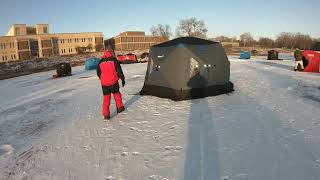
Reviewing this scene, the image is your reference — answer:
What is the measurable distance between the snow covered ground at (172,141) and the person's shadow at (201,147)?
0.01 m

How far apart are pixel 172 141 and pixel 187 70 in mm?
3938

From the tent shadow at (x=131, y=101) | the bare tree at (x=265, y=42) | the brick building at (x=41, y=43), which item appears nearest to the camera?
the tent shadow at (x=131, y=101)

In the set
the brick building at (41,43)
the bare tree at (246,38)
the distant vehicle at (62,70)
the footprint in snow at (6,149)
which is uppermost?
the bare tree at (246,38)

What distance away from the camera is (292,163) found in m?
4.24

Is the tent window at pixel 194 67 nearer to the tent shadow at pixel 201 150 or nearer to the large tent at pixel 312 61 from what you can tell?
the tent shadow at pixel 201 150

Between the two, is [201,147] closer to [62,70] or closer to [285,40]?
[62,70]

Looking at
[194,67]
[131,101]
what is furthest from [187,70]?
[131,101]

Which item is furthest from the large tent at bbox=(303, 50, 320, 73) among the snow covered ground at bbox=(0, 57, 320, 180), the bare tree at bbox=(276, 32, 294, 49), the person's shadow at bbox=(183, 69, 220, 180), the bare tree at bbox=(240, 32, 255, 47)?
the bare tree at bbox=(240, 32, 255, 47)

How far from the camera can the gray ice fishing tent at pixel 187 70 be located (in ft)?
29.2

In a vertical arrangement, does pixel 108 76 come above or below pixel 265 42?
below

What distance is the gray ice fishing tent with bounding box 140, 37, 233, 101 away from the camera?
8.91 m

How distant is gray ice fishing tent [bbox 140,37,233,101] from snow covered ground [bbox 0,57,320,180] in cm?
51

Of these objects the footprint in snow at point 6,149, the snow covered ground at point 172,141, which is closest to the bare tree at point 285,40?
the snow covered ground at point 172,141

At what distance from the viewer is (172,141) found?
5.38 meters
